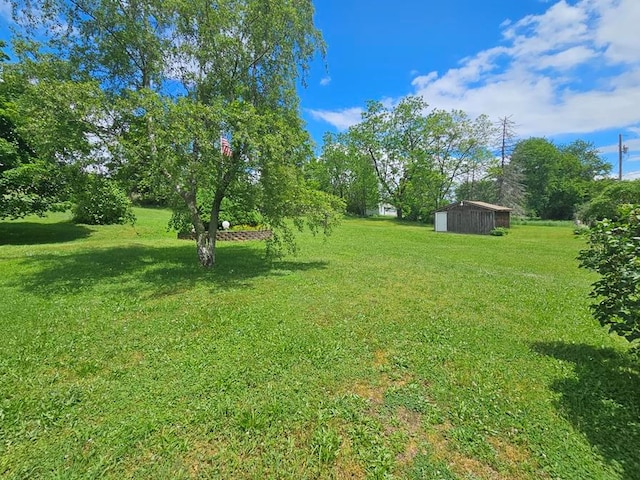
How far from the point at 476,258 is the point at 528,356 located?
7638 mm

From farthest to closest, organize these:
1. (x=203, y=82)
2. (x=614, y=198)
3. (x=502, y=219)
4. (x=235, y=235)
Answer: (x=502, y=219) → (x=614, y=198) → (x=235, y=235) → (x=203, y=82)

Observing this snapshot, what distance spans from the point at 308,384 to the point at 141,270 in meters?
6.16

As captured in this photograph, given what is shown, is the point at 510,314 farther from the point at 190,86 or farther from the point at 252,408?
the point at 190,86

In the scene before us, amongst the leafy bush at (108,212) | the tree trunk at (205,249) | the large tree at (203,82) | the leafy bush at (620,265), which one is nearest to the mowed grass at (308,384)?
the leafy bush at (620,265)

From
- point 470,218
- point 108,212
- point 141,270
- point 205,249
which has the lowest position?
point 141,270

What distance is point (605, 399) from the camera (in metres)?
2.74

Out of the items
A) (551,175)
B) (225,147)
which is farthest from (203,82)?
(551,175)

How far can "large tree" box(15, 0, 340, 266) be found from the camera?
234 inches

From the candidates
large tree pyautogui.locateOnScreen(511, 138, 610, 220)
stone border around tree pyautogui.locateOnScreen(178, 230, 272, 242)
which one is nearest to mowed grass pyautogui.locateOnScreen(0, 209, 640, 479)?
stone border around tree pyautogui.locateOnScreen(178, 230, 272, 242)

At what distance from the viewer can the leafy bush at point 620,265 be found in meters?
2.57

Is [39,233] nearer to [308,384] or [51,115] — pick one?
[51,115]

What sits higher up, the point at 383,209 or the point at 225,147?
the point at 225,147

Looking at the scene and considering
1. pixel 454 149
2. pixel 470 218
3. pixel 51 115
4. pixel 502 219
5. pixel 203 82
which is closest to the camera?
pixel 51 115

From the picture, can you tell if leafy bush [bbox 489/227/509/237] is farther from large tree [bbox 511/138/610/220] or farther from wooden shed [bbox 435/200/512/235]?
large tree [bbox 511/138/610/220]
